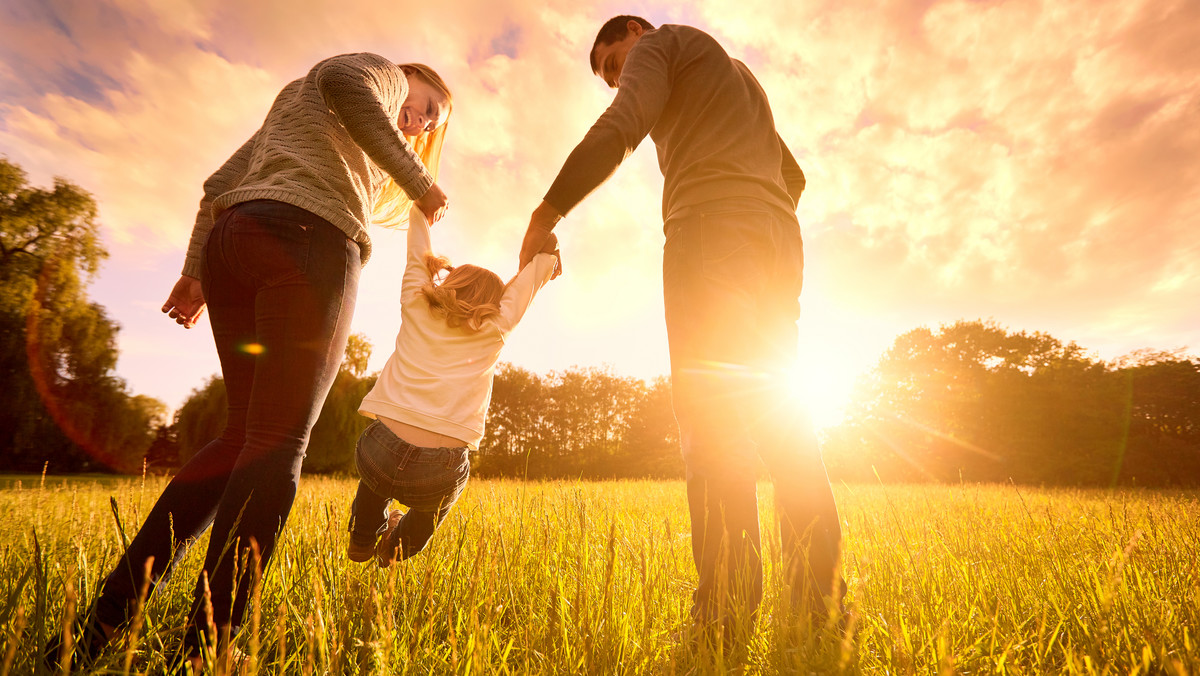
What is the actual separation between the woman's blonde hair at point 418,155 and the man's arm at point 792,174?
68.9 inches

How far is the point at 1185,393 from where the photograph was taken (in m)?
22.8

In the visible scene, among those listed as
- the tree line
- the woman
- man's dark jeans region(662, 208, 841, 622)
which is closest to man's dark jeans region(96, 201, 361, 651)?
the woman

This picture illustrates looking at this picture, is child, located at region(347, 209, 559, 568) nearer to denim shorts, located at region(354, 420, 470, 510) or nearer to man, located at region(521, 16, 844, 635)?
denim shorts, located at region(354, 420, 470, 510)

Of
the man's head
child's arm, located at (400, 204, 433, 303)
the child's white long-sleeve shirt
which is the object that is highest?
the man's head

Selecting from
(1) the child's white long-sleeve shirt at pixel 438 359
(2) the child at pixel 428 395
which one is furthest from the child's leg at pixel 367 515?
(1) the child's white long-sleeve shirt at pixel 438 359

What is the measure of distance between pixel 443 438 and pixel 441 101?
1.67m

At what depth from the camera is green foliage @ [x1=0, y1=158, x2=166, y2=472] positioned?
60.6 ft

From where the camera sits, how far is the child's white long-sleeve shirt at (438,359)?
209cm

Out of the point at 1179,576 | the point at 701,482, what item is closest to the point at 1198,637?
the point at 1179,576

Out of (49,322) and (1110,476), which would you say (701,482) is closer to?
(49,322)

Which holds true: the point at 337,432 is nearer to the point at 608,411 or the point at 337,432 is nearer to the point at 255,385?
the point at 608,411

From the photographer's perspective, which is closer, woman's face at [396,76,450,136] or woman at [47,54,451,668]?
woman at [47,54,451,668]

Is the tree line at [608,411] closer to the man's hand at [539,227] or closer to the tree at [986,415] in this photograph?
the tree at [986,415]

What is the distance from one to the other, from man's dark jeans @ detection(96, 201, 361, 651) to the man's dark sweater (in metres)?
0.85
